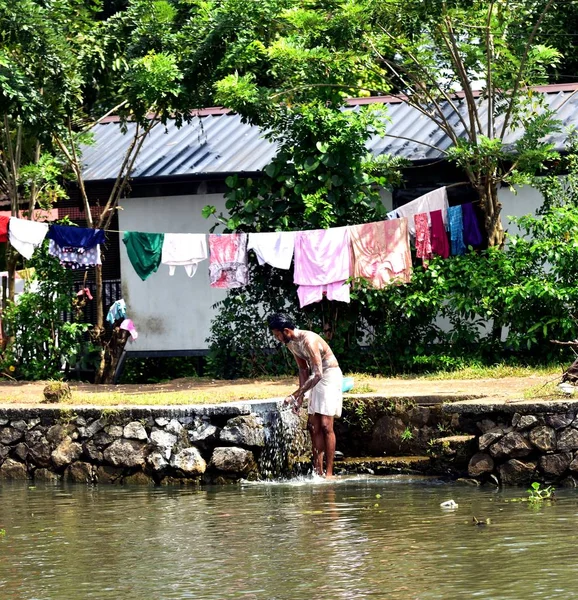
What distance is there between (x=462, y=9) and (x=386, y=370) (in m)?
4.86

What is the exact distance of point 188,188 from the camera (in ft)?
58.6

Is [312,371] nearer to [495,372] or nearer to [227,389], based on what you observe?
[227,389]

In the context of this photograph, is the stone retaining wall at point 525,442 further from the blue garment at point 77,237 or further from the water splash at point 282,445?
the blue garment at point 77,237

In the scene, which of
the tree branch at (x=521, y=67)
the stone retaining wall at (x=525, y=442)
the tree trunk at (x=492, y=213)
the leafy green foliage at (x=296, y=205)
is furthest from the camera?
the leafy green foliage at (x=296, y=205)

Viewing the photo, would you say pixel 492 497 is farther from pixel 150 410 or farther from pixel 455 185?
pixel 455 185

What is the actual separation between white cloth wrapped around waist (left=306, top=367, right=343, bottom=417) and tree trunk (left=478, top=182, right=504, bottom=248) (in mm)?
Result: 4917

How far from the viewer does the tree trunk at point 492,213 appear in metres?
15.9

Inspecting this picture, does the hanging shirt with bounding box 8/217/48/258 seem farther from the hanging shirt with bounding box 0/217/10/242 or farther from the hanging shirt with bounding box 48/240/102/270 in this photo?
the hanging shirt with bounding box 48/240/102/270

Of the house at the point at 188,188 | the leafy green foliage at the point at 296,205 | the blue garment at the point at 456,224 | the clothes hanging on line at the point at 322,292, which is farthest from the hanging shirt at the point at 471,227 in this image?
the clothes hanging on line at the point at 322,292

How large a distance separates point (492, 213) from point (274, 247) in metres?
2.99

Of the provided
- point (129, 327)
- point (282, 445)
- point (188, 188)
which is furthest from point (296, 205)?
point (282, 445)

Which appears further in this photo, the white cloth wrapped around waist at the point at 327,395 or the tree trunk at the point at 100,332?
the tree trunk at the point at 100,332

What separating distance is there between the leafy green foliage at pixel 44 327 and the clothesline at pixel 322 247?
3.69 ft

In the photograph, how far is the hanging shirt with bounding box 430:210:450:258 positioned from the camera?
1592cm
